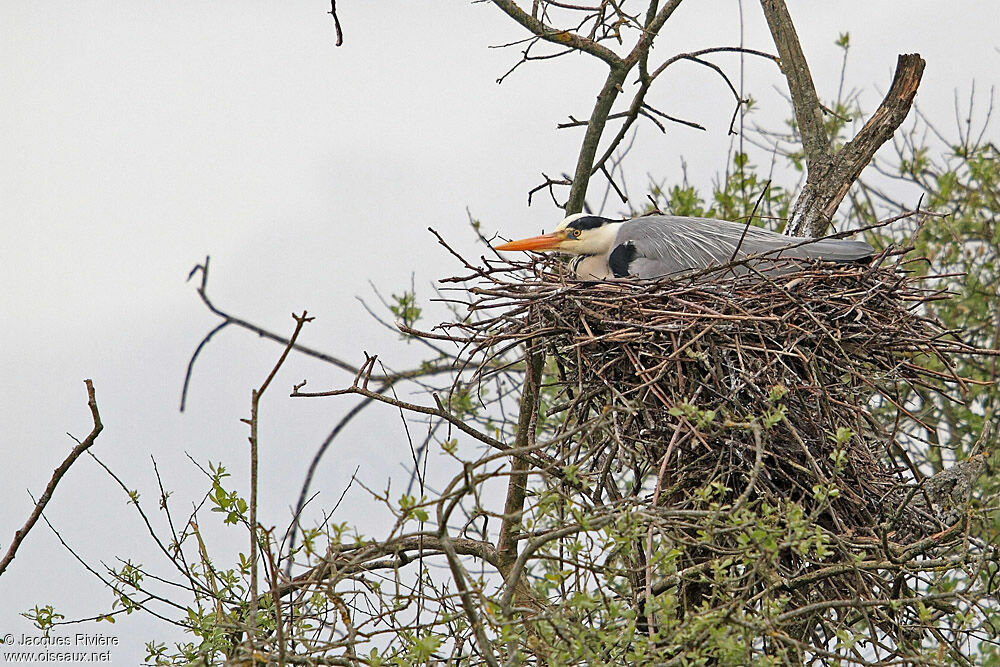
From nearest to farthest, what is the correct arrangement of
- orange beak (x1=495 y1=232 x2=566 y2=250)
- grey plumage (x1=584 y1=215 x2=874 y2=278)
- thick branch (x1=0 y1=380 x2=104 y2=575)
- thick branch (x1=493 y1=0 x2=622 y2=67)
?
thick branch (x1=0 y1=380 x2=104 y2=575), grey plumage (x1=584 y1=215 x2=874 y2=278), thick branch (x1=493 y1=0 x2=622 y2=67), orange beak (x1=495 y1=232 x2=566 y2=250)

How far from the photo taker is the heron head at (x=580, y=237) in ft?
15.4

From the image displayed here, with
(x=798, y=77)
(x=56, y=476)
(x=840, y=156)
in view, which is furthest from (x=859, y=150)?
(x=56, y=476)

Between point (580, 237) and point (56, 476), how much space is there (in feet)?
8.07

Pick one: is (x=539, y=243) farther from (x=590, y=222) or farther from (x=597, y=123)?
(x=597, y=123)

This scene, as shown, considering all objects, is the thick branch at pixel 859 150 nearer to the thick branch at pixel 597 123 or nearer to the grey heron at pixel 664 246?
the grey heron at pixel 664 246

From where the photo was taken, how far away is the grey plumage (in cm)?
407

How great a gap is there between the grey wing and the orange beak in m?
0.29

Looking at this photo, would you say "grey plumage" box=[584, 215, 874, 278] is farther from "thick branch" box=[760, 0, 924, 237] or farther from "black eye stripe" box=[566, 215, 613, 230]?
"thick branch" box=[760, 0, 924, 237]

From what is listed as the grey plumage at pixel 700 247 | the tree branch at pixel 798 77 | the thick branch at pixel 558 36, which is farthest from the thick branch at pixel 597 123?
the tree branch at pixel 798 77

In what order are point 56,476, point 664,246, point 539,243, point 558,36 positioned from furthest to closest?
point 539,243 → point 558,36 → point 664,246 → point 56,476

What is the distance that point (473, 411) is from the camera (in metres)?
6.36

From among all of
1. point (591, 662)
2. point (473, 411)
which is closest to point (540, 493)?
point (591, 662)

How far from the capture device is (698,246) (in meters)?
4.25

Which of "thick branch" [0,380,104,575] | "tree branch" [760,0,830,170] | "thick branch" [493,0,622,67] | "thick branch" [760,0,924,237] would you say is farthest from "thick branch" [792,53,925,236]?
"thick branch" [0,380,104,575]
